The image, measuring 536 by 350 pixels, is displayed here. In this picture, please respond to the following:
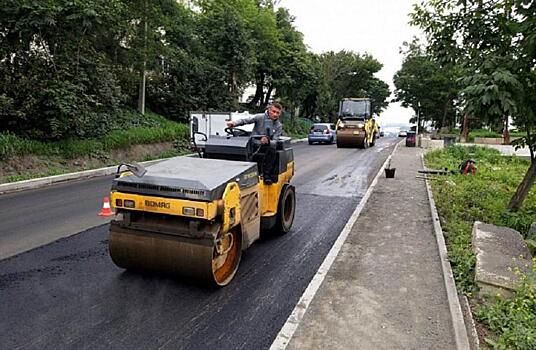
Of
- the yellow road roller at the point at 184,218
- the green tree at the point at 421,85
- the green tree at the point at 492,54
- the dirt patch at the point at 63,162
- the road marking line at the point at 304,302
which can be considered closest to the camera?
the road marking line at the point at 304,302

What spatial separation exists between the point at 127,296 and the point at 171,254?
24.2 inches

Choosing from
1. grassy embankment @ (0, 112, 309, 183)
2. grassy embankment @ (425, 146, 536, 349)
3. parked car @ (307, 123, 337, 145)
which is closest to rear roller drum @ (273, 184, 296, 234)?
grassy embankment @ (425, 146, 536, 349)

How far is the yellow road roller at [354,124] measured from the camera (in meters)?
24.2

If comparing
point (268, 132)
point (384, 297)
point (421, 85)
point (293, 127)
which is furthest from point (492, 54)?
point (421, 85)

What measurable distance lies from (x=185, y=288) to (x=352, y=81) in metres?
49.4

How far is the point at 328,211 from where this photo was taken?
831 cm

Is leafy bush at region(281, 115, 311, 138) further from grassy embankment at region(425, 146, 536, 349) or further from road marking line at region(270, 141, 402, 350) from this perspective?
road marking line at region(270, 141, 402, 350)

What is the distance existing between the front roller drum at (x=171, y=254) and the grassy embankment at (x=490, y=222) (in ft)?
8.40

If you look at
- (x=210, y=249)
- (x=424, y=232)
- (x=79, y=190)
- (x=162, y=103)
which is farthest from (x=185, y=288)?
(x=162, y=103)

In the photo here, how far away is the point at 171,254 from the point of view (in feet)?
13.8

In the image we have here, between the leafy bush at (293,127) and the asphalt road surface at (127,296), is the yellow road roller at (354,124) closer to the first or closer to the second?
the leafy bush at (293,127)

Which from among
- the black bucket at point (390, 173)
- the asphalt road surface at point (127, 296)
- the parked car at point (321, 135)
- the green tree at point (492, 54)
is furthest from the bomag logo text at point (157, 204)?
the parked car at point (321, 135)

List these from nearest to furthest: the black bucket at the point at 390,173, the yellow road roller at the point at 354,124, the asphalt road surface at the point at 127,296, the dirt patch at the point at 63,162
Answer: the asphalt road surface at the point at 127,296 < the dirt patch at the point at 63,162 < the black bucket at the point at 390,173 < the yellow road roller at the point at 354,124

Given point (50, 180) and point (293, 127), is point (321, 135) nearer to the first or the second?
point (293, 127)
